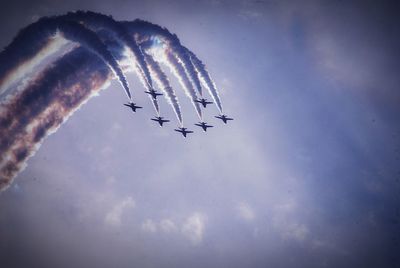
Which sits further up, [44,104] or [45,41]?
[45,41]

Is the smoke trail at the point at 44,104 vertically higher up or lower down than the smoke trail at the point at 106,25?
lower down

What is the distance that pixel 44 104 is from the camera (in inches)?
1161

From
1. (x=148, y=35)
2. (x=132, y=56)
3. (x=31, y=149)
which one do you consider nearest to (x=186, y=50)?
(x=148, y=35)

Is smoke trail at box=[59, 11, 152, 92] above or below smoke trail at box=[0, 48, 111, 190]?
above

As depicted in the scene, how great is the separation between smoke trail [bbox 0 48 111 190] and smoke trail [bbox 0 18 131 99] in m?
2.37

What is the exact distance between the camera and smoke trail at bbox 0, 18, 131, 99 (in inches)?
982

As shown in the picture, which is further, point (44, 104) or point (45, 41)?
point (44, 104)

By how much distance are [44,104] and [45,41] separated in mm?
6620

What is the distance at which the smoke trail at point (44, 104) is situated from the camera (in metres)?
28.5

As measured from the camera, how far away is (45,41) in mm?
26484

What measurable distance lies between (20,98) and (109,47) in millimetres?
10805

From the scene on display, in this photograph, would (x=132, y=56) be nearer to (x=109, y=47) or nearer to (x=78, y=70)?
(x=109, y=47)

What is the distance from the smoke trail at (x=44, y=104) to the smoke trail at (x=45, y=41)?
7.77 feet

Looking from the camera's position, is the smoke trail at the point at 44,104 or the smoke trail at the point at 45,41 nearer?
the smoke trail at the point at 45,41
